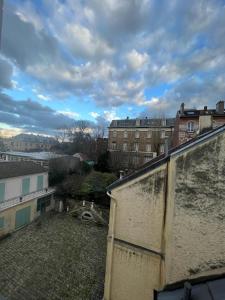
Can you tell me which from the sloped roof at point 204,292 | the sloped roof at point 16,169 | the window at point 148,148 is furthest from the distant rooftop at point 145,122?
the sloped roof at point 204,292

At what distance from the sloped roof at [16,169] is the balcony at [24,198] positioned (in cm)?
225

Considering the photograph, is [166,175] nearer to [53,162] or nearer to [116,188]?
[116,188]

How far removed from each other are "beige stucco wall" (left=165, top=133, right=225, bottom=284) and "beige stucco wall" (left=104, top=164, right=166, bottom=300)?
49cm

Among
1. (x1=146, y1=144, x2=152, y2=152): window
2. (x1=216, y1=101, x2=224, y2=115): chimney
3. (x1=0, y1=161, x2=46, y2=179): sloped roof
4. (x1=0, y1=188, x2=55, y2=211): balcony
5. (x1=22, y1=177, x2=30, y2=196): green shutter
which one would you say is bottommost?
(x1=0, y1=188, x2=55, y2=211): balcony

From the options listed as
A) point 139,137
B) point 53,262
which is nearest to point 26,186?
point 53,262

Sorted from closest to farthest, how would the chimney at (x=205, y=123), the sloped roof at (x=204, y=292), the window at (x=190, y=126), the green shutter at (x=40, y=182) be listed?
1. the sloped roof at (x=204, y=292)
2. the chimney at (x=205, y=123)
3. the green shutter at (x=40, y=182)
4. the window at (x=190, y=126)

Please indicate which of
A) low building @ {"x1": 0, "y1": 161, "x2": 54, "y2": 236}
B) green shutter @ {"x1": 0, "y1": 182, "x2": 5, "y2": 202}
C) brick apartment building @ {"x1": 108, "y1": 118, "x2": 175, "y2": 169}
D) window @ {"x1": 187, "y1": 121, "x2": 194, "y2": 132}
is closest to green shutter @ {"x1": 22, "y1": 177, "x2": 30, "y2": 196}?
low building @ {"x1": 0, "y1": 161, "x2": 54, "y2": 236}

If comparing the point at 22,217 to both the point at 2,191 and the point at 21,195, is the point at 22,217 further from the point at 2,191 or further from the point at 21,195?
the point at 2,191

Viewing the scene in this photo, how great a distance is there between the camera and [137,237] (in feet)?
26.3

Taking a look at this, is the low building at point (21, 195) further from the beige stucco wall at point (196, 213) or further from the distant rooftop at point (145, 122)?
the distant rooftop at point (145, 122)

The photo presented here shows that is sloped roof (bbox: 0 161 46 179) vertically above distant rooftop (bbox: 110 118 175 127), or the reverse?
distant rooftop (bbox: 110 118 175 127)

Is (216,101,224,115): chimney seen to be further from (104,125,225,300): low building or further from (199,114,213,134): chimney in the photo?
(104,125,225,300): low building

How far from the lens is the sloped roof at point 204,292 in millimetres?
5194

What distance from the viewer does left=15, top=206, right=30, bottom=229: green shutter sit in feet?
65.7
